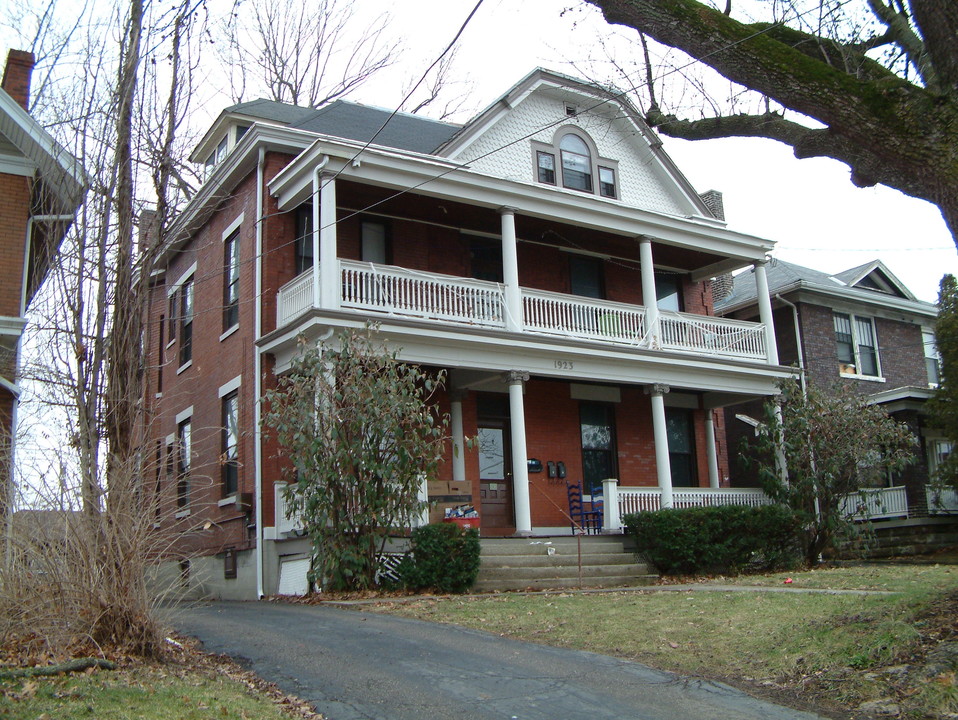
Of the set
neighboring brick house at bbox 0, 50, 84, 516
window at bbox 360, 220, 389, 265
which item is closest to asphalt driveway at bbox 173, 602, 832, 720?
neighboring brick house at bbox 0, 50, 84, 516

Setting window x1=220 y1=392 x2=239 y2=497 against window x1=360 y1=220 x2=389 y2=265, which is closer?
window x1=220 y1=392 x2=239 y2=497

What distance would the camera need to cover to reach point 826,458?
55.9 feet

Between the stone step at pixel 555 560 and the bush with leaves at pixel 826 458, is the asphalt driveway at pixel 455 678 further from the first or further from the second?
the bush with leaves at pixel 826 458

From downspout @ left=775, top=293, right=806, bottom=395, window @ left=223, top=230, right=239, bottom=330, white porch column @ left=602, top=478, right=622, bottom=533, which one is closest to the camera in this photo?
white porch column @ left=602, top=478, right=622, bottom=533

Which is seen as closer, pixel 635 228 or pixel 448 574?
pixel 448 574

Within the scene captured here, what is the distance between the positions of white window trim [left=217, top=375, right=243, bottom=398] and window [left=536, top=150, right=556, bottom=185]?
23.3 feet

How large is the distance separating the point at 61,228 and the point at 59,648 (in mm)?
5537

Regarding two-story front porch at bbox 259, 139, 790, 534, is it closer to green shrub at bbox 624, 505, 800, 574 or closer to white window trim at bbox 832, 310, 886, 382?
green shrub at bbox 624, 505, 800, 574

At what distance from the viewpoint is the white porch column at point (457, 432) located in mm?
17094

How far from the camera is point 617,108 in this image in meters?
20.7

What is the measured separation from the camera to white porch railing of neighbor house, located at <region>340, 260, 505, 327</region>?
15.2 m

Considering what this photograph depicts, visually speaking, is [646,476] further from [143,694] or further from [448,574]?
[143,694]

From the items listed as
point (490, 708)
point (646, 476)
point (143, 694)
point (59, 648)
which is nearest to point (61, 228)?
point (59, 648)

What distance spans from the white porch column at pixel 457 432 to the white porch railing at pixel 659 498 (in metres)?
2.57
